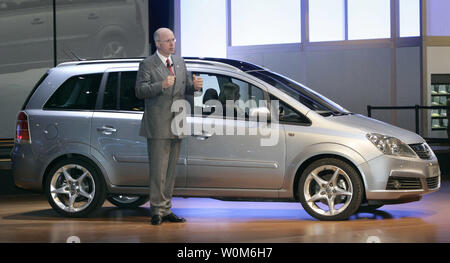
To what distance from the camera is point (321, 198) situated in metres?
7.91

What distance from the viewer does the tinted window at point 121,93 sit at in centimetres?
845

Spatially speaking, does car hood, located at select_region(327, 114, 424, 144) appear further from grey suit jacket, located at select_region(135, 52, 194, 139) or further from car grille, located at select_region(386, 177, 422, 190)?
grey suit jacket, located at select_region(135, 52, 194, 139)

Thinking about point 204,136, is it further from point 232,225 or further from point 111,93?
point 111,93

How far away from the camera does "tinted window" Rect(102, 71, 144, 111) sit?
333 inches

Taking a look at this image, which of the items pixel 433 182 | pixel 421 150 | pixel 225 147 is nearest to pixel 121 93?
pixel 225 147

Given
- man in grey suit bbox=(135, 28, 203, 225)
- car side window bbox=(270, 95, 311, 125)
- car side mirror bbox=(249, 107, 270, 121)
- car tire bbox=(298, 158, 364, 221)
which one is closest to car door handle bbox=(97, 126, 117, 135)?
man in grey suit bbox=(135, 28, 203, 225)

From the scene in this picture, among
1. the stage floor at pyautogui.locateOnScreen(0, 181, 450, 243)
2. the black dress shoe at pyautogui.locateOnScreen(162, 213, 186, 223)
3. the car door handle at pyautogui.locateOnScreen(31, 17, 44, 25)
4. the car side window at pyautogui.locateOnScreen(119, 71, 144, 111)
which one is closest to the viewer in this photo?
the stage floor at pyautogui.locateOnScreen(0, 181, 450, 243)

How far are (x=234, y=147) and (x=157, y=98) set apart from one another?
0.92 meters

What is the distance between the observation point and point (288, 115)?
8.09 m

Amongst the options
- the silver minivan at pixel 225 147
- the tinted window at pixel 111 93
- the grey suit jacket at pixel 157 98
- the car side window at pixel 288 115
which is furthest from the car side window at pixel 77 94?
the car side window at pixel 288 115

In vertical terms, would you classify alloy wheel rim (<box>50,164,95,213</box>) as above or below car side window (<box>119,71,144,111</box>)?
below

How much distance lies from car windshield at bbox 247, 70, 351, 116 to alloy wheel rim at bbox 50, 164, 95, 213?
2045mm

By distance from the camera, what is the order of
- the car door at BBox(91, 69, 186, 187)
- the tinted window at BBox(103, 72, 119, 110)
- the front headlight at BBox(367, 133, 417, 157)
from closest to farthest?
the front headlight at BBox(367, 133, 417, 157) < the car door at BBox(91, 69, 186, 187) < the tinted window at BBox(103, 72, 119, 110)

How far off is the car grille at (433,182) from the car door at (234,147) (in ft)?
4.71
